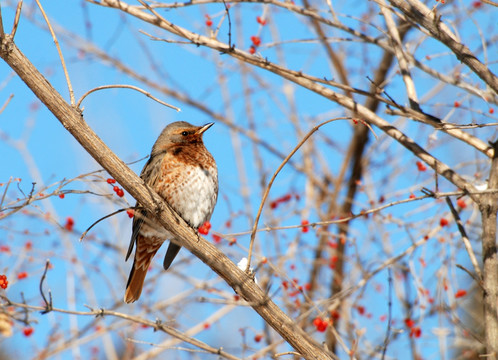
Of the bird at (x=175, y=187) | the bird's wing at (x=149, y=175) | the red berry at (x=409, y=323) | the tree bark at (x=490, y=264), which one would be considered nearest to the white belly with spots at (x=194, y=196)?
the bird at (x=175, y=187)

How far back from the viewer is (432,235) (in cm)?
504

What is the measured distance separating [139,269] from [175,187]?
852 mm

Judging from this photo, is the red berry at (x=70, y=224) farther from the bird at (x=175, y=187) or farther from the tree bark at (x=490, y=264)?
the tree bark at (x=490, y=264)

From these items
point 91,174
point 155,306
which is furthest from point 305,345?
point 155,306

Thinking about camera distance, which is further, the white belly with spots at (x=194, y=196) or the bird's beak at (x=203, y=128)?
the bird's beak at (x=203, y=128)

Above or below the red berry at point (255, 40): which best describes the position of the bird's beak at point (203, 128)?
below

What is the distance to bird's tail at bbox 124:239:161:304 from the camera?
5113mm

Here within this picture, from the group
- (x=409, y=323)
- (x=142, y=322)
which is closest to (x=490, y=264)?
(x=409, y=323)

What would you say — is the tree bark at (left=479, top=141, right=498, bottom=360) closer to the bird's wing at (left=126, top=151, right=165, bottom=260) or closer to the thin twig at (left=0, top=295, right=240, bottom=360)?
the thin twig at (left=0, top=295, right=240, bottom=360)

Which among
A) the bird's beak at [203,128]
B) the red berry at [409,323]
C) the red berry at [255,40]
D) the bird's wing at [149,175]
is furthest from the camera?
the bird's beak at [203,128]

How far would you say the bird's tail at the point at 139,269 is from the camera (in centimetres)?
511

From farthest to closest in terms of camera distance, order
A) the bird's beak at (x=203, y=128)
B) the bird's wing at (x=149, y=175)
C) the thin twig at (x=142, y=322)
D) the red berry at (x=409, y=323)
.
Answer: the bird's beak at (x=203, y=128) → the red berry at (x=409, y=323) → the bird's wing at (x=149, y=175) → the thin twig at (x=142, y=322)

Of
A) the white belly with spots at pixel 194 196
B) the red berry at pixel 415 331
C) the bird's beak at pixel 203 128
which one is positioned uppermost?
the bird's beak at pixel 203 128

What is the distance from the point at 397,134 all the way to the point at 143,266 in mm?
2394
